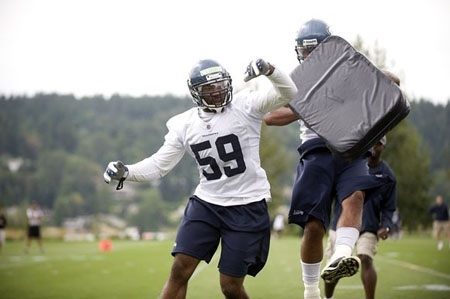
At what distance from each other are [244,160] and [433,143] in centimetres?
8681

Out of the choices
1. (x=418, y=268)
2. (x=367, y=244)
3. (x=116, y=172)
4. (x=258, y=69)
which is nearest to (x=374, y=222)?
(x=367, y=244)

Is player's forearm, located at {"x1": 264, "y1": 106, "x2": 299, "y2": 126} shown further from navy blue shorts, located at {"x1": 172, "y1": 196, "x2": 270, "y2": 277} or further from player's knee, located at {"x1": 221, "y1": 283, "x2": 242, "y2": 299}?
player's knee, located at {"x1": 221, "y1": 283, "x2": 242, "y2": 299}

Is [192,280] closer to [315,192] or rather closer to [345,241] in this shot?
[315,192]

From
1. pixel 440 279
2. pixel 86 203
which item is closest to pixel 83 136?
pixel 86 203

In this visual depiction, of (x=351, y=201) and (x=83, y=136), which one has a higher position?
(x=351, y=201)

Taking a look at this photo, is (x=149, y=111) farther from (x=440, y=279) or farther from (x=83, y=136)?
(x=440, y=279)

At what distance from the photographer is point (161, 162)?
23.0ft

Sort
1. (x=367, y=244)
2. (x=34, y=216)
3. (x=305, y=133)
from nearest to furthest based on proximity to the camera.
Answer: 1. (x=305, y=133)
2. (x=367, y=244)
3. (x=34, y=216)

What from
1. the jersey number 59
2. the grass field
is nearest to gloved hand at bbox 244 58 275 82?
the jersey number 59

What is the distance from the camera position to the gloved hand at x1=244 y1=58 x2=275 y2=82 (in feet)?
20.3

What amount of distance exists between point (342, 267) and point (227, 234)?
94cm

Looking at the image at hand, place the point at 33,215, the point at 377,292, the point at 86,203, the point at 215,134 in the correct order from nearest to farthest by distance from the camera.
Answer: the point at 215,134, the point at 377,292, the point at 33,215, the point at 86,203

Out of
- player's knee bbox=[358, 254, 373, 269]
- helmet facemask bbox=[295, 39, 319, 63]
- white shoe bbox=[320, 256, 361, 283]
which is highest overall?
helmet facemask bbox=[295, 39, 319, 63]

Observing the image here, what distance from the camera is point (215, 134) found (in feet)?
21.9
